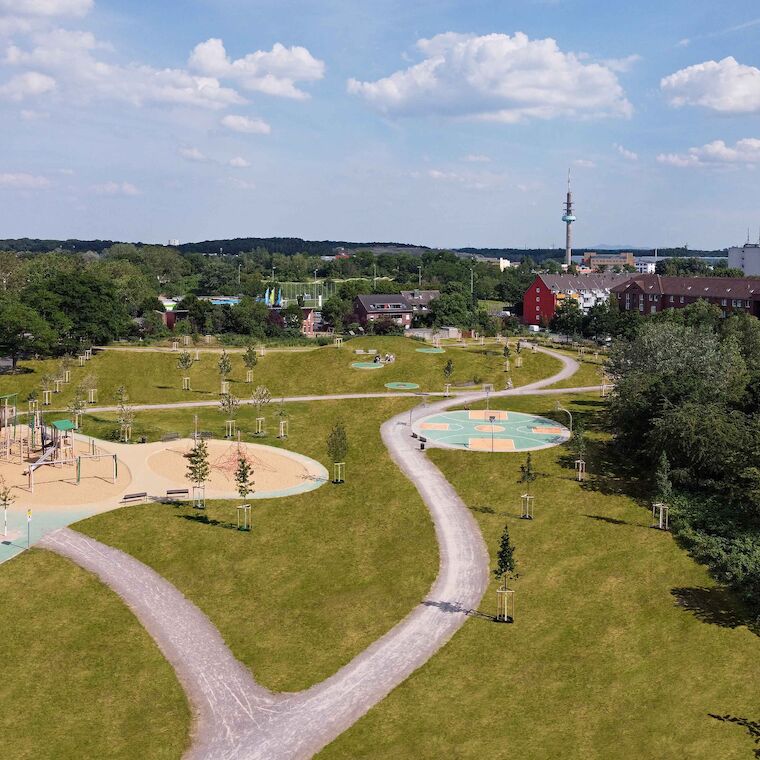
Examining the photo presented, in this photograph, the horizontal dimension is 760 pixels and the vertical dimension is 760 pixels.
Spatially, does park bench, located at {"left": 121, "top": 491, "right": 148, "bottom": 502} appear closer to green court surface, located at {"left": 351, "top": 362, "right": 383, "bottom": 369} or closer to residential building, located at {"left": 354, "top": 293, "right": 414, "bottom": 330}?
green court surface, located at {"left": 351, "top": 362, "right": 383, "bottom": 369}

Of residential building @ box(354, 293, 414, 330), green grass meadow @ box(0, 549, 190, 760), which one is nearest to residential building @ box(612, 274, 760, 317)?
residential building @ box(354, 293, 414, 330)

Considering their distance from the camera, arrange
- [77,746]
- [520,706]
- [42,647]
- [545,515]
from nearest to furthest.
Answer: [77,746] → [520,706] → [42,647] → [545,515]

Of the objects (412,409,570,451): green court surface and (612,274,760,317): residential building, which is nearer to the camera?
(412,409,570,451): green court surface

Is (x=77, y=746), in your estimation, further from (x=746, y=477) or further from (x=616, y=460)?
(x=616, y=460)

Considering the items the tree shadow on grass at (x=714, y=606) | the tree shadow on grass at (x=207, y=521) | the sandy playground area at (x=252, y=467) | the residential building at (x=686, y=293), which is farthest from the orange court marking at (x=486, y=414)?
the residential building at (x=686, y=293)

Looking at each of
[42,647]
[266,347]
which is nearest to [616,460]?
[42,647]

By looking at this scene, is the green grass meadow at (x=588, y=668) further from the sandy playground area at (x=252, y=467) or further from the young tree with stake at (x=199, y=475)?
the young tree with stake at (x=199, y=475)

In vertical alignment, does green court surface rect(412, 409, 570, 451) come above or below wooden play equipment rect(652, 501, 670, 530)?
above
